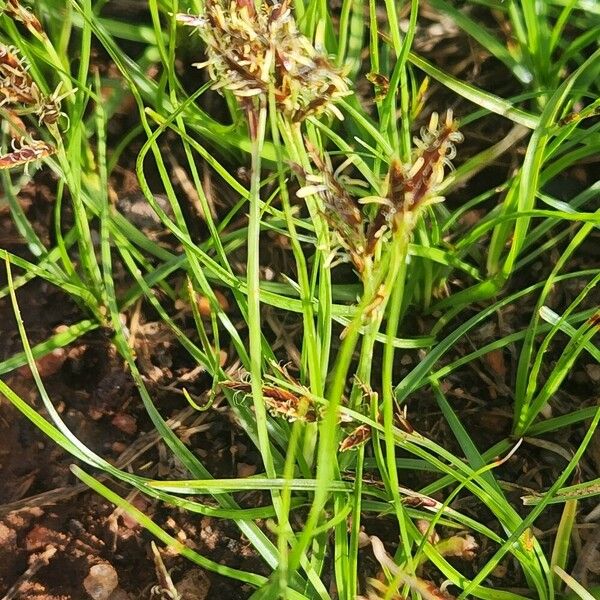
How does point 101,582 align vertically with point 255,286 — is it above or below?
below

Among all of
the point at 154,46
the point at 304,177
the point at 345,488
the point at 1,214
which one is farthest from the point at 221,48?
the point at 1,214

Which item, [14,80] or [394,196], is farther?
[14,80]

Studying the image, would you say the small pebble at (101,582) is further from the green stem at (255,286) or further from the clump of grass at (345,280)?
the green stem at (255,286)

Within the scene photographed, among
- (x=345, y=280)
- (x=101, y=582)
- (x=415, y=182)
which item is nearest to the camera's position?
(x=415, y=182)

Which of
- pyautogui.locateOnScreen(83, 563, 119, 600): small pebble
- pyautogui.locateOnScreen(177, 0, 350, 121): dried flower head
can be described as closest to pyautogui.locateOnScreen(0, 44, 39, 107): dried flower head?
pyautogui.locateOnScreen(177, 0, 350, 121): dried flower head

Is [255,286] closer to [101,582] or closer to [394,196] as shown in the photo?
[394,196]

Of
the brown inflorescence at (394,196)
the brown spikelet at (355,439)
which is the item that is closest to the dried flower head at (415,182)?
the brown inflorescence at (394,196)

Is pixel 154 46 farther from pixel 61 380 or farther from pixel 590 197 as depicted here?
pixel 590 197

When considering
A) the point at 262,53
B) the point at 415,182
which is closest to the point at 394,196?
→ the point at 415,182

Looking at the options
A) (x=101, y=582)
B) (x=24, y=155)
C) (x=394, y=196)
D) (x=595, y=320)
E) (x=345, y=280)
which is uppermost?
(x=394, y=196)
